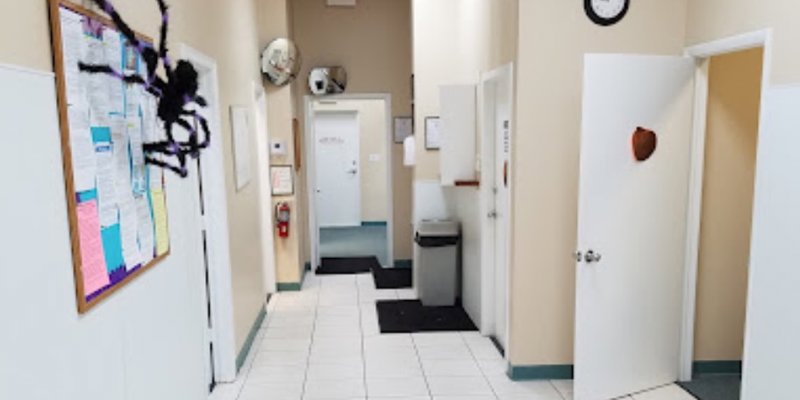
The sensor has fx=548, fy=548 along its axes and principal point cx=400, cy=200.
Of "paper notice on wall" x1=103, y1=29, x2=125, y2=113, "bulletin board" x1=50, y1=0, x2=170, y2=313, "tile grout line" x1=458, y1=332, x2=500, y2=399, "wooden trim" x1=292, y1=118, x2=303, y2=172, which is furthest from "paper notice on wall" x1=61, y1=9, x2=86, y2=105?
"wooden trim" x1=292, y1=118, x2=303, y2=172

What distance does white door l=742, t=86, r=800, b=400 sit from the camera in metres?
2.37

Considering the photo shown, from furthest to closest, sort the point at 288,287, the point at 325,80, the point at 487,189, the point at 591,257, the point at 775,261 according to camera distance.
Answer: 1. the point at 325,80
2. the point at 288,287
3. the point at 487,189
4. the point at 591,257
5. the point at 775,261

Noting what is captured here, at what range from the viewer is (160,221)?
2150 millimetres

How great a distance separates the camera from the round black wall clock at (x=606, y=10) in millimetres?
3281

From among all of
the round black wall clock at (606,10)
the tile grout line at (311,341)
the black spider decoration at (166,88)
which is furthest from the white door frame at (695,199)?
the black spider decoration at (166,88)

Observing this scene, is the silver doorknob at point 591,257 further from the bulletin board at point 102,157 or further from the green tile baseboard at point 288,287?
the green tile baseboard at point 288,287

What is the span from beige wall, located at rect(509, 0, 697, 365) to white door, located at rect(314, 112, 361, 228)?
5925 millimetres

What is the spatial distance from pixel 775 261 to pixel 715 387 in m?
1.35

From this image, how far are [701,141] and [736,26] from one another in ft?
2.37

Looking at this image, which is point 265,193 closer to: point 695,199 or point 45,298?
point 695,199

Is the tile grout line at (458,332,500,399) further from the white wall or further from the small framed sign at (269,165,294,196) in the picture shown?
the small framed sign at (269,165,294,196)

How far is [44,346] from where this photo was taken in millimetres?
1305

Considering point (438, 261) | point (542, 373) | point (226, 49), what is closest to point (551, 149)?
point (542, 373)

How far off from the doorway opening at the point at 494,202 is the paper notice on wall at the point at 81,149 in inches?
114
